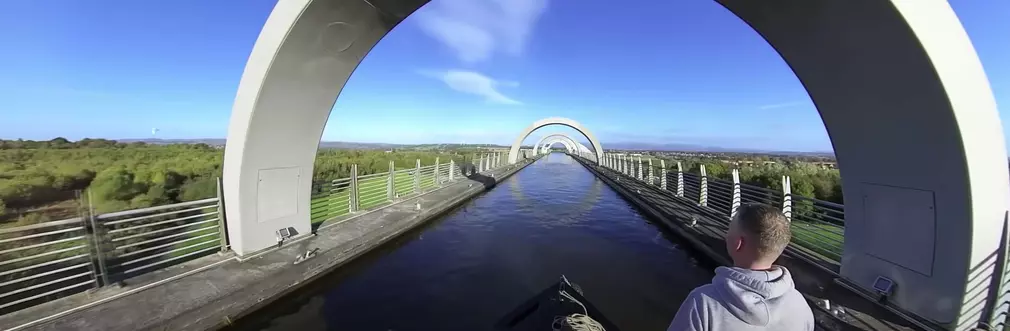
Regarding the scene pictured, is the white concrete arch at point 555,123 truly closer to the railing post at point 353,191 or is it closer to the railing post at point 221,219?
the railing post at point 353,191

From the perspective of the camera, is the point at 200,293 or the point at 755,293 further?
the point at 200,293

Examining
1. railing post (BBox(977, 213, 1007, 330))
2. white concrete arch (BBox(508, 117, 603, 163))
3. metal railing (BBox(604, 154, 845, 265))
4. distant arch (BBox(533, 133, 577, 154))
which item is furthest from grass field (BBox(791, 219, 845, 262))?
distant arch (BBox(533, 133, 577, 154))

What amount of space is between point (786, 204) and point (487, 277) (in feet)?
14.4

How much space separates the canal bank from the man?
3.94 m

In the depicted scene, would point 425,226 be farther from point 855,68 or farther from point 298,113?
point 855,68

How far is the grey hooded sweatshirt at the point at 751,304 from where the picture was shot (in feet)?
3.38

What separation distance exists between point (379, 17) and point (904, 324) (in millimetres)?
6056

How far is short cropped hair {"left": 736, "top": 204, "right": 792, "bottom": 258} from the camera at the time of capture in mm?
1096

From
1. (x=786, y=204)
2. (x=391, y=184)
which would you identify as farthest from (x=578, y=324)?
(x=391, y=184)

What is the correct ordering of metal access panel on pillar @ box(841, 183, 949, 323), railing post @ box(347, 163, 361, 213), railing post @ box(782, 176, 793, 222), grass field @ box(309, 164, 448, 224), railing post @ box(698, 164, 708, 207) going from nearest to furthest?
metal access panel on pillar @ box(841, 183, 949, 323) < railing post @ box(782, 176, 793, 222) < railing post @ box(347, 163, 361, 213) < grass field @ box(309, 164, 448, 224) < railing post @ box(698, 164, 708, 207)

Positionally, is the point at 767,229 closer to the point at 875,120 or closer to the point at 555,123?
the point at 875,120

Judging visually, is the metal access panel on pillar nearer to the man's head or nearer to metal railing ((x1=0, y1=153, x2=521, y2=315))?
the man's head

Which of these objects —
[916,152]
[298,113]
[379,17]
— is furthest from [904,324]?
[298,113]

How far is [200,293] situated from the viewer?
11.6 feet
